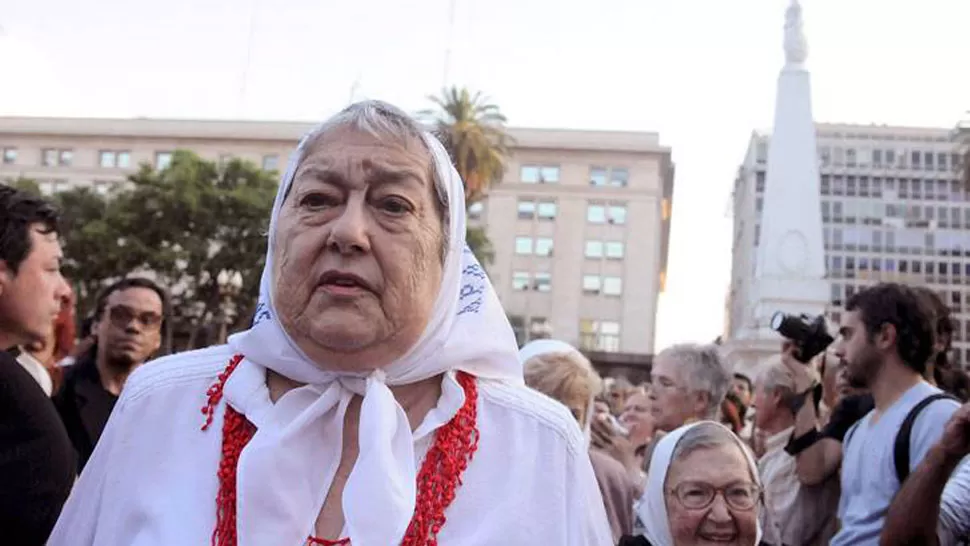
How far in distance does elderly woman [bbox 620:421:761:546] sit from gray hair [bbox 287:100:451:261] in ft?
4.95

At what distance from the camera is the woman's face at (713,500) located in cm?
311

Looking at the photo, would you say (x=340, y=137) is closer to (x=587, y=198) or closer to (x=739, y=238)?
(x=587, y=198)

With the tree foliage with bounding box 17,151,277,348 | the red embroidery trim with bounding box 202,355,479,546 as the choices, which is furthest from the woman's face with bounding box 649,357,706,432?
the tree foliage with bounding box 17,151,277,348

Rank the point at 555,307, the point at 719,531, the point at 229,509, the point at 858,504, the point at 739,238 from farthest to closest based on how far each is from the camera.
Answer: the point at 739,238, the point at 555,307, the point at 858,504, the point at 719,531, the point at 229,509

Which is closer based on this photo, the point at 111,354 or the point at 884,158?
the point at 111,354

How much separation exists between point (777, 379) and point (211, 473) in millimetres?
3986

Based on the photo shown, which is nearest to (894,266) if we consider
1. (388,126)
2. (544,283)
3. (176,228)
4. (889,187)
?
(889,187)

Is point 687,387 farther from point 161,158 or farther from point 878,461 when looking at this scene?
point 161,158

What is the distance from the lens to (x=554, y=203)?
5747 cm

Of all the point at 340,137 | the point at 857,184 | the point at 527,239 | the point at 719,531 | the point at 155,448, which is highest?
the point at 857,184

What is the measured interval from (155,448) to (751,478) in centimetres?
195

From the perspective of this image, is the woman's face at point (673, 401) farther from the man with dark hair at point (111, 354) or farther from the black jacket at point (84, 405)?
the black jacket at point (84, 405)

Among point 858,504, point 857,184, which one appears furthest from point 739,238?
point 858,504

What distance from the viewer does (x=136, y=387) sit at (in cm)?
206
